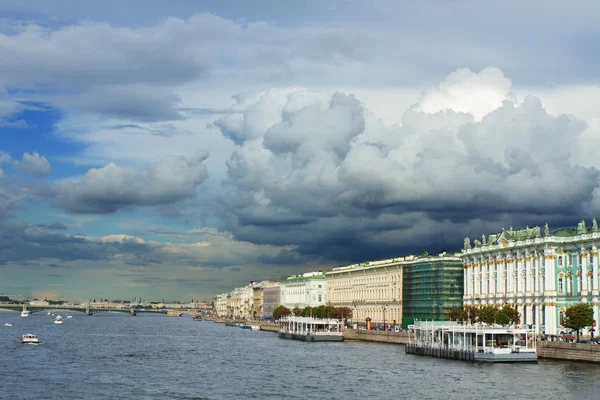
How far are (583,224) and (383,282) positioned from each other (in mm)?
67138

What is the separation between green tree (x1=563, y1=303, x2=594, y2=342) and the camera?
82.1 metres

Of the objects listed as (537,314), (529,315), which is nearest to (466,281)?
(529,315)

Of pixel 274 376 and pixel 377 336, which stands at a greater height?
pixel 377 336

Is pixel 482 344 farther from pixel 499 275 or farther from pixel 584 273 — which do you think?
pixel 499 275

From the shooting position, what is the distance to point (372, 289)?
549ft

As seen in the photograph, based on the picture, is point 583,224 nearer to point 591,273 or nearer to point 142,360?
point 591,273

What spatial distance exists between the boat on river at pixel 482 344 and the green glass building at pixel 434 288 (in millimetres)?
39357

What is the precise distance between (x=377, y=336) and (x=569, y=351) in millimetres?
48020

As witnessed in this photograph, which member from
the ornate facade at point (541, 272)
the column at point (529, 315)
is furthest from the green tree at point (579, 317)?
the column at point (529, 315)

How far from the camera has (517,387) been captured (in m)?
58.4

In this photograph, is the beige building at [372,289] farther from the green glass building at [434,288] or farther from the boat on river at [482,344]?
the boat on river at [482,344]

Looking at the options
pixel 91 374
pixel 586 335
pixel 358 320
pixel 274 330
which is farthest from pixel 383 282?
pixel 91 374

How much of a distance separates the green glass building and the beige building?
7.69 meters

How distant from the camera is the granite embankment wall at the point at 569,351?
233 ft
